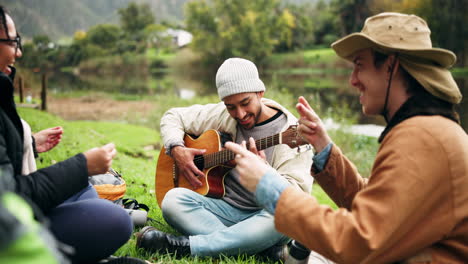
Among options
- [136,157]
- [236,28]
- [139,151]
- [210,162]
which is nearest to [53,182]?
[210,162]

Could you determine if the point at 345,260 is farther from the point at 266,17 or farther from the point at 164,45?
the point at 164,45

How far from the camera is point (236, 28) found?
186ft

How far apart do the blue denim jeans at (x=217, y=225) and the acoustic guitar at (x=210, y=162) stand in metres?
0.17

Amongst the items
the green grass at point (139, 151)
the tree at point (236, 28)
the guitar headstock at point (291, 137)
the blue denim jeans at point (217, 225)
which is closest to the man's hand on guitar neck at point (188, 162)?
the blue denim jeans at point (217, 225)

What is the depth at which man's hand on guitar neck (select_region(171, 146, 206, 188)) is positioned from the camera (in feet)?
12.0

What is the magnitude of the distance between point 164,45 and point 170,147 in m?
82.0

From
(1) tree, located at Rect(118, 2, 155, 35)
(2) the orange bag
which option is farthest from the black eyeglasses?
(1) tree, located at Rect(118, 2, 155, 35)

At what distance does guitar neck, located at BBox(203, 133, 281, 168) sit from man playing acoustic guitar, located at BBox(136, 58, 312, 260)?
1.1 inches

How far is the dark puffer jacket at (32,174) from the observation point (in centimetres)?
193

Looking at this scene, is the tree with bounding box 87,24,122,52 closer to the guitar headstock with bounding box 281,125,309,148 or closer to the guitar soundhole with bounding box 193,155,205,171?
the guitar soundhole with bounding box 193,155,205,171

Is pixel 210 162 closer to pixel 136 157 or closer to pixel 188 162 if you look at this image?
pixel 188 162

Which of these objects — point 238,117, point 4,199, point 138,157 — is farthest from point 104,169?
point 138,157

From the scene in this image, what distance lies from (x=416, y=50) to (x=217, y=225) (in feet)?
6.92

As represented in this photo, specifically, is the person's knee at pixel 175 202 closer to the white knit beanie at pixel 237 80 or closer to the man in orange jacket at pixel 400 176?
the white knit beanie at pixel 237 80
